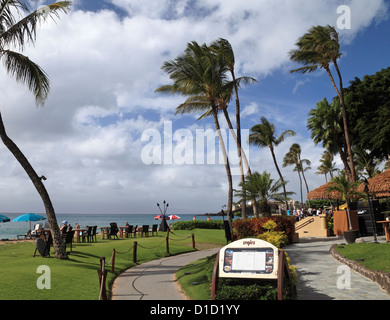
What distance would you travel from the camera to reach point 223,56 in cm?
2356

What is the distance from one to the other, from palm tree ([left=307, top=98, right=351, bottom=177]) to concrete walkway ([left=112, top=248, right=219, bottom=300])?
27.4 m

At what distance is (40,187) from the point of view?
516 inches

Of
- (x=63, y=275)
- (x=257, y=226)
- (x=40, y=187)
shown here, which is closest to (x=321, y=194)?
(x=257, y=226)

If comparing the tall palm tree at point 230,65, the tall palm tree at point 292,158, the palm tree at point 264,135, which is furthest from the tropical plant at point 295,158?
the tall palm tree at point 230,65

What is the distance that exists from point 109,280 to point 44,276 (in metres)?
1.78

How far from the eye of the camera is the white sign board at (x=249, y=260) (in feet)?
19.6

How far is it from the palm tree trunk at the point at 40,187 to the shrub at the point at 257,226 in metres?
7.87

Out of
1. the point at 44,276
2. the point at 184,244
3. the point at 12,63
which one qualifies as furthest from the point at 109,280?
the point at 184,244

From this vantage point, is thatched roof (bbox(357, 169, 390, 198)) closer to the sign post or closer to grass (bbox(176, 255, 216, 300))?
grass (bbox(176, 255, 216, 300))

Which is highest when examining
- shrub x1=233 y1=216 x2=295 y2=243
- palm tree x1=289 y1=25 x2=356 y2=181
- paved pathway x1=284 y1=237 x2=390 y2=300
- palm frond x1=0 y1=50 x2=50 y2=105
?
palm tree x1=289 y1=25 x2=356 y2=181

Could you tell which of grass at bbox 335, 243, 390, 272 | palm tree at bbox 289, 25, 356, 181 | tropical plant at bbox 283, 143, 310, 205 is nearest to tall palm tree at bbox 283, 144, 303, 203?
tropical plant at bbox 283, 143, 310, 205

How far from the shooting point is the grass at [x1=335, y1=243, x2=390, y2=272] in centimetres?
873

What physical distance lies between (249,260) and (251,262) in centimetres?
5

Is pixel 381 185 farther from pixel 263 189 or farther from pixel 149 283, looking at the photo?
pixel 149 283
